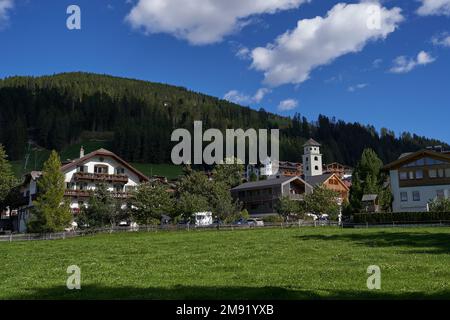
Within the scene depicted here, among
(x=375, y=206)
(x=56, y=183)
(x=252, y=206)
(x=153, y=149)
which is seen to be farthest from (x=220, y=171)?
(x=153, y=149)

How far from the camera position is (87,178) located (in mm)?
82125

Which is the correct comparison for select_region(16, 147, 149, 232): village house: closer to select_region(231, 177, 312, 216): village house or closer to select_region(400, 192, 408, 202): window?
select_region(231, 177, 312, 216): village house

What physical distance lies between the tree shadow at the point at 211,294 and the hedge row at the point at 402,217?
142 feet

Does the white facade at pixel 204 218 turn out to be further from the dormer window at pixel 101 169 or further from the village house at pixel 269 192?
the village house at pixel 269 192

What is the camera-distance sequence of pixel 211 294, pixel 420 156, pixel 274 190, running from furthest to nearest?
pixel 274 190 → pixel 420 156 → pixel 211 294

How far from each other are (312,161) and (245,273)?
481 ft

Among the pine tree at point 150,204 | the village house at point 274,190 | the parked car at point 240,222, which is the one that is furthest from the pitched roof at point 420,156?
the pine tree at point 150,204

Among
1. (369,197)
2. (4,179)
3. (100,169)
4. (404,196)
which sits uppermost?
(100,169)

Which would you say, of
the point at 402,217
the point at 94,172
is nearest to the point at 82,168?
the point at 94,172

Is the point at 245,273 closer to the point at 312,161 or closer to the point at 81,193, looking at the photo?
the point at 81,193

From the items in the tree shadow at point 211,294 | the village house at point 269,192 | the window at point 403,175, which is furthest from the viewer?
the village house at point 269,192

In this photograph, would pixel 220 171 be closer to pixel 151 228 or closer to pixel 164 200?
pixel 164 200

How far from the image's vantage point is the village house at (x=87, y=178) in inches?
3155
